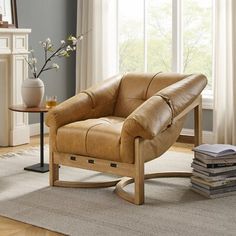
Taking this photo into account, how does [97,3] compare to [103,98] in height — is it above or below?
above

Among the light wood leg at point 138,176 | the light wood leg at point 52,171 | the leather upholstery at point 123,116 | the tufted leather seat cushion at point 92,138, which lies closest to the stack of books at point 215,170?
the leather upholstery at point 123,116

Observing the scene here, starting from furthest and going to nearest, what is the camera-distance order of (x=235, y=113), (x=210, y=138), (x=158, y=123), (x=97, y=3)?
(x=97, y=3) → (x=210, y=138) → (x=235, y=113) → (x=158, y=123)

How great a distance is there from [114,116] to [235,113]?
1.50 meters

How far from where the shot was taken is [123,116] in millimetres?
4414

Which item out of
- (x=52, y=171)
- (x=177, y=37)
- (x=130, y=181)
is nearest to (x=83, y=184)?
(x=52, y=171)

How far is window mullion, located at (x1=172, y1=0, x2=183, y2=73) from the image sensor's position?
233 inches

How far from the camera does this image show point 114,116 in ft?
14.6

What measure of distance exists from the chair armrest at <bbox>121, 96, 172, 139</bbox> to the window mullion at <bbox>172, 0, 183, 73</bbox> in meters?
2.39

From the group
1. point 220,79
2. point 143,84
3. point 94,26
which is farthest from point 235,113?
point 94,26

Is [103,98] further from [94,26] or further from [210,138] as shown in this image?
[94,26]

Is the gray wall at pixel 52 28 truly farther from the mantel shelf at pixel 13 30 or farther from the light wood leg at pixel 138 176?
the light wood leg at pixel 138 176

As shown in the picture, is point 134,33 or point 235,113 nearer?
point 235,113

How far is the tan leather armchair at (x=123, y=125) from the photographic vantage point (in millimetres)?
3590

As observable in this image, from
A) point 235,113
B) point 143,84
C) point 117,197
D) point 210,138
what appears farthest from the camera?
point 210,138
